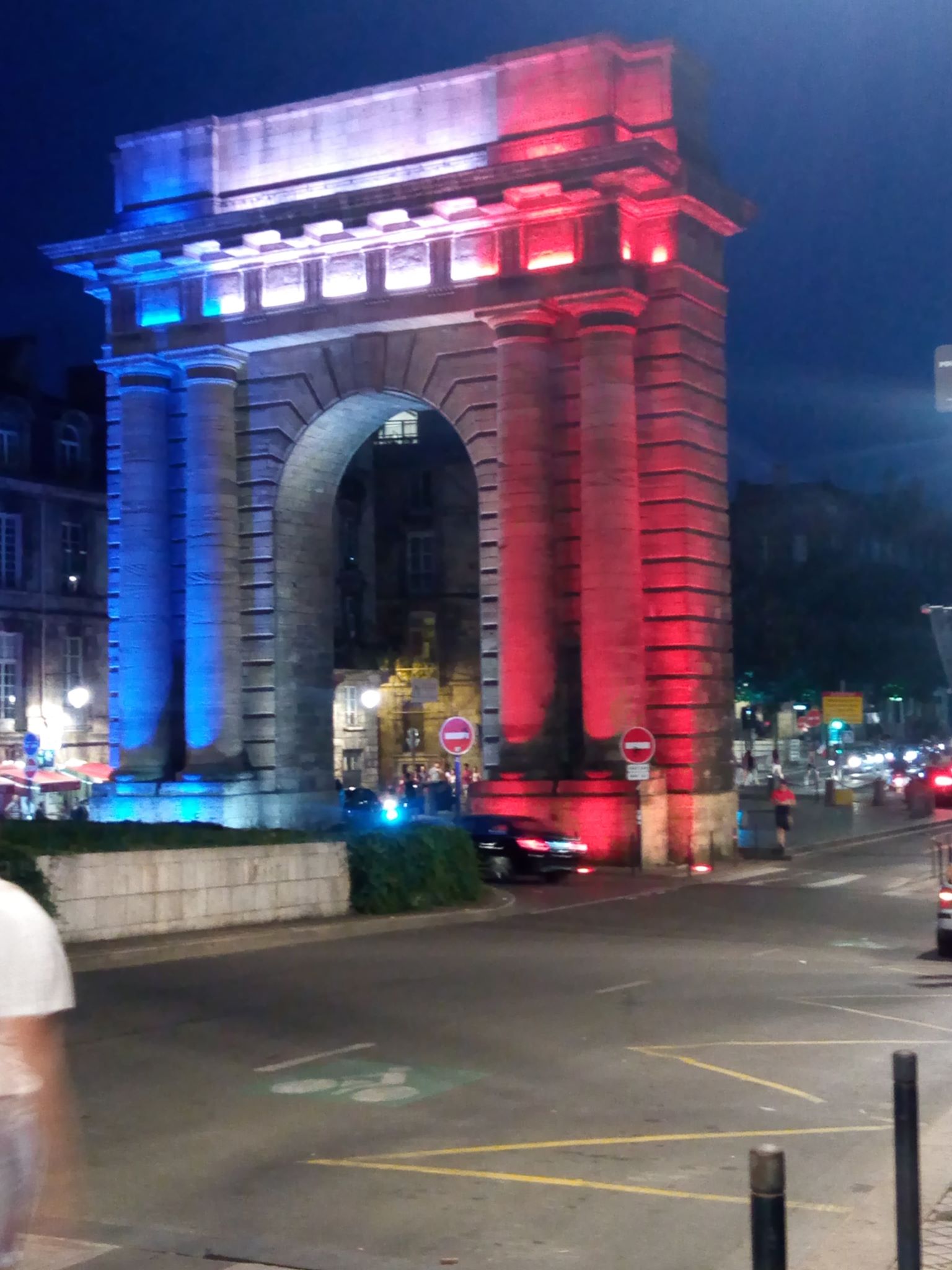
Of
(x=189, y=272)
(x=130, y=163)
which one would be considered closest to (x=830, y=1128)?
(x=189, y=272)

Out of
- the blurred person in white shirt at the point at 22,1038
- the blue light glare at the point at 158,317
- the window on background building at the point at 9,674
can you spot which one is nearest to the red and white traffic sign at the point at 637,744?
the blue light glare at the point at 158,317

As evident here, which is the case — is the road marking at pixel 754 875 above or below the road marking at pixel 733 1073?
below

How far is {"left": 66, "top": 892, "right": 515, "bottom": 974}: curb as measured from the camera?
58.7 feet

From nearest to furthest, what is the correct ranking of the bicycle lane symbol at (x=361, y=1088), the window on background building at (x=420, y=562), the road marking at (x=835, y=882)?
the bicycle lane symbol at (x=361, y=1088) → the road marking at (x=835, y=882) → the window on background building at (x=420, y=562)

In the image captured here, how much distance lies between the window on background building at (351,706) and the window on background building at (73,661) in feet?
39.1

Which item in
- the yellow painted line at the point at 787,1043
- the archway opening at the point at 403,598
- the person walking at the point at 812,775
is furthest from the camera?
the archway opening at the point at 403,598

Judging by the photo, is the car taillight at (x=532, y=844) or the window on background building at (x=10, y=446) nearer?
the car taillight at (x=532, y=844)

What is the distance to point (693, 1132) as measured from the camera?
9977 millimetres

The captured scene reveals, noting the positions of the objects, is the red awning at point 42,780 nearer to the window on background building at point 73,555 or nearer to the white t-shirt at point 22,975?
the window on background building at point 73,555

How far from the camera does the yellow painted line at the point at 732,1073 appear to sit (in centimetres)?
1109

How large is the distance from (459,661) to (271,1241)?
211 ft

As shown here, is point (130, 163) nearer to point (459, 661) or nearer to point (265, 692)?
point (265, 692)

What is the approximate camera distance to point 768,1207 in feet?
16.0

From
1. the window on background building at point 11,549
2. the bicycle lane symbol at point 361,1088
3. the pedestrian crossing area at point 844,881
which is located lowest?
the pedestrian crossing area at point 844,881
